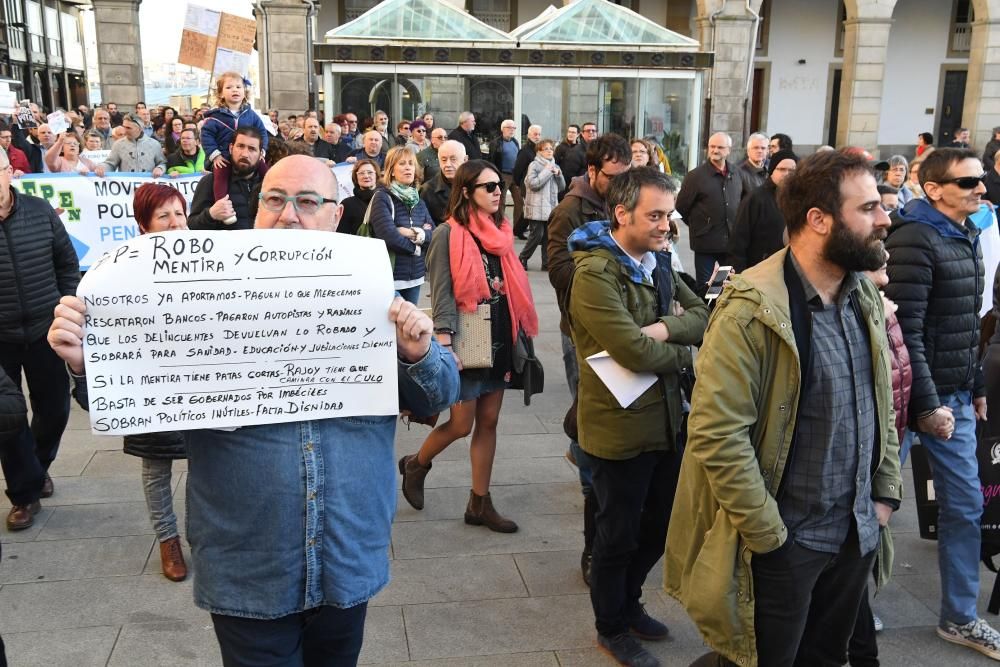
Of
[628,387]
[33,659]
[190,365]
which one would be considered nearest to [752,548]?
[628,387]

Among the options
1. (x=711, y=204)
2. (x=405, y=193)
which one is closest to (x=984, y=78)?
(x=711, y=204)

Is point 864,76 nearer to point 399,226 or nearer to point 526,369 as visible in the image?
point 399,226

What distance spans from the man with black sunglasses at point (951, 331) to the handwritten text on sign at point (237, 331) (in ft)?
7.72

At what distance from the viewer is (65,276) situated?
490 centimetres

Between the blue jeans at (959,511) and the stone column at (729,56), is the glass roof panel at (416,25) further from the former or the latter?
the blue jeans at (959,511)

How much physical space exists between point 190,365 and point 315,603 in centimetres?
65

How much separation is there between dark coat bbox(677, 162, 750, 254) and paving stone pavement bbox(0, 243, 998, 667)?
9.93ft

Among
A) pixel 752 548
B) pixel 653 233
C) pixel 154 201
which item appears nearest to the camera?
pixel 752 548

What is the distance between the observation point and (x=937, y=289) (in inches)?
142

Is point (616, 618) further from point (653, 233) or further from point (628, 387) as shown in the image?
point (653, 233)

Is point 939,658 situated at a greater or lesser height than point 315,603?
lesser

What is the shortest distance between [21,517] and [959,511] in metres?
4.50

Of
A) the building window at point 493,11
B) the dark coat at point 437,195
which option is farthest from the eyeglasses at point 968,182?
the building window at point 493,11

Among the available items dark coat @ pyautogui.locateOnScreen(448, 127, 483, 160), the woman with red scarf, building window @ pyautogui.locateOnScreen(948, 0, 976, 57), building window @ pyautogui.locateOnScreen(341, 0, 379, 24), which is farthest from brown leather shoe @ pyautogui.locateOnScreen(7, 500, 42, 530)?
building window @ pyautogui.locateOnScreen(948, 0, 976, 57)
